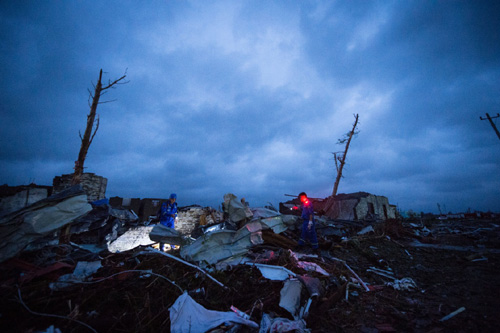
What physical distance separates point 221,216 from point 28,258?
10889 mm

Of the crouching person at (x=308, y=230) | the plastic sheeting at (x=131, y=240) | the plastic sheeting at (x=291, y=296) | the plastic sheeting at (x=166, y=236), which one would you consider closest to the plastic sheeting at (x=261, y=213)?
the crouching person at (x=308, y=230)

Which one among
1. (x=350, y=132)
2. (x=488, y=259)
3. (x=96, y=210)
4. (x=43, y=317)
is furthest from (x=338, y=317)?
(x=350, y=132)

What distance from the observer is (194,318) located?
244 cm

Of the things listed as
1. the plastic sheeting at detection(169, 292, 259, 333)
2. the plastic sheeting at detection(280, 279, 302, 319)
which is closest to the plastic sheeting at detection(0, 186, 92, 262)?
the plastic sheeting at detection(169, 292, 259, 333)

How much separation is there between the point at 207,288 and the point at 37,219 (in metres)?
2.61

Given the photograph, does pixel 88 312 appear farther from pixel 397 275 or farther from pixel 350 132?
pixel 350 132

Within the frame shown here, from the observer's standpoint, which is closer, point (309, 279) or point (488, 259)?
point (309, 279)

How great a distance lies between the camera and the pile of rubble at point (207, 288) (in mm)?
2340

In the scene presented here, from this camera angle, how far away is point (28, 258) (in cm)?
284

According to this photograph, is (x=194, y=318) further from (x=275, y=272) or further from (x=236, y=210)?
(x=236, y=210)

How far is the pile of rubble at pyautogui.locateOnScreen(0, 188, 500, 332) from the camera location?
234 cm

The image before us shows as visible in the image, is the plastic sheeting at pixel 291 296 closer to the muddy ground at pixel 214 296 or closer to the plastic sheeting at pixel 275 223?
the muddy ground at pixel 214 296

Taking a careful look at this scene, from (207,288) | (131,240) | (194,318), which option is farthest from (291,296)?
(131,240)

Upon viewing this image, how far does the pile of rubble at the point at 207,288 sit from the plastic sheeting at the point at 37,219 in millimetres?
11
